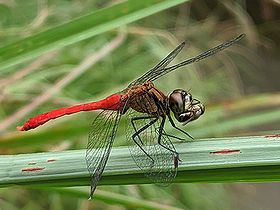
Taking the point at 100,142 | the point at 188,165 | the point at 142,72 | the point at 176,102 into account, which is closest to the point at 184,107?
the point at 176,102

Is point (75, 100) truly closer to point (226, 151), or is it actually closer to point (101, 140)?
point (101, 140)

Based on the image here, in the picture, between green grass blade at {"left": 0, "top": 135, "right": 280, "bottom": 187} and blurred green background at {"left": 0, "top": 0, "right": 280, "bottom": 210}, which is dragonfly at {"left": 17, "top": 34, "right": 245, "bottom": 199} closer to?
blurred green background at {"left": 0, "top": 0, "right": 280, "bottom": 210}

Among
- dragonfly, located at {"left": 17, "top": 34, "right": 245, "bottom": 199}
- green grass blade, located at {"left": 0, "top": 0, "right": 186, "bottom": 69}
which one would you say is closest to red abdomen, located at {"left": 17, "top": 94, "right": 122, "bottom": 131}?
dragonfly, located at {"left": 17, "top": 34, "right": 245, "bottom": 199}

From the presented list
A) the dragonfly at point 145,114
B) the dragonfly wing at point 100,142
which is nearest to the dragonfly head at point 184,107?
the dragonfly at point 145,114

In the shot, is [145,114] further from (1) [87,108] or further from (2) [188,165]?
(2) [188,165]

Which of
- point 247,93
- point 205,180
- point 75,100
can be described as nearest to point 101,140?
point 205,180

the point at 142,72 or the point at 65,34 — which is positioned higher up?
the point at 65,34

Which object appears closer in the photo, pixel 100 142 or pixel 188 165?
pixel 188 165
